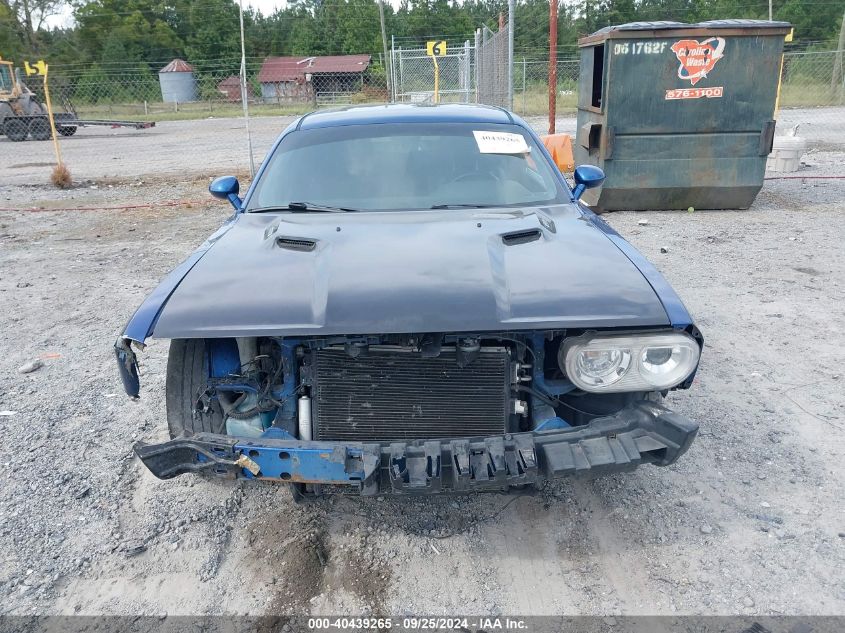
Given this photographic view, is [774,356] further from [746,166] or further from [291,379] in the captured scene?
[746,166]

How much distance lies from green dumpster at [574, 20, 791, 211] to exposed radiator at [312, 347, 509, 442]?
6229mm

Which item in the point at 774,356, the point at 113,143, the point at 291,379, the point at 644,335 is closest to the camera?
the point at 644,335

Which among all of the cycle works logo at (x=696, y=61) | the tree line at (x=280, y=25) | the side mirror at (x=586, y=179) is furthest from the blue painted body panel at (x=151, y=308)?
the tree line at (x=280, y=25)

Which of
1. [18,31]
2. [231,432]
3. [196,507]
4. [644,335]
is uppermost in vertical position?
[18,31]

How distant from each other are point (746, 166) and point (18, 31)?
5134cm

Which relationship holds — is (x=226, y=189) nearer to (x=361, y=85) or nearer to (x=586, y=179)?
(x=586, y=179)

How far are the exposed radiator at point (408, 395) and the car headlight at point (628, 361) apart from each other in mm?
254

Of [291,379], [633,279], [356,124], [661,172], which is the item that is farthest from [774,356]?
[661,172]

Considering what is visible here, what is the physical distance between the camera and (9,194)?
1168 cm

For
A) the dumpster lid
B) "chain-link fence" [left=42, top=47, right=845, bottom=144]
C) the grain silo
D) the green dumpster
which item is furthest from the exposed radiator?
the grain silo

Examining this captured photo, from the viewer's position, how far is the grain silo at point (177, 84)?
3509 centimetres

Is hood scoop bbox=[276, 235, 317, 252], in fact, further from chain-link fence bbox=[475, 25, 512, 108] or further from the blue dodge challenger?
chain-link fence bbox=[475, 25, 512, 108]

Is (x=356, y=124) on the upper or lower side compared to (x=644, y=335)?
upper

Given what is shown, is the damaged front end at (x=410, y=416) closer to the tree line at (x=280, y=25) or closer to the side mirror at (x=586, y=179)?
the side mirror at (x=586, y=179)
